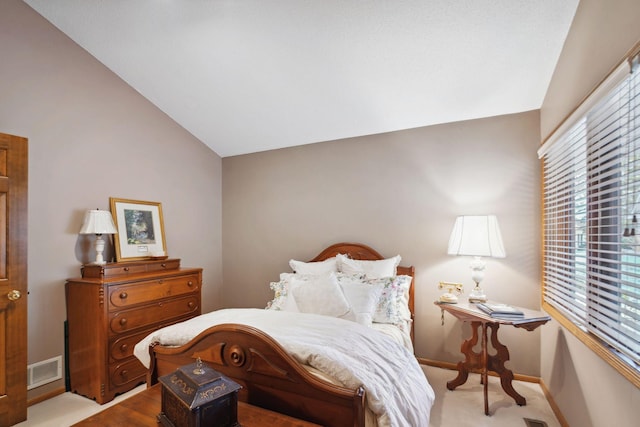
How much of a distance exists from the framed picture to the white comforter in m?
1.33

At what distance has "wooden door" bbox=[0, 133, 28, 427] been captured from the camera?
6.82 ft

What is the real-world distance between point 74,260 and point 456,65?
3.51 metres

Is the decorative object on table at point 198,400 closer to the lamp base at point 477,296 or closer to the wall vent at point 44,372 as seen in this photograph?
the wall vent at point 44,372

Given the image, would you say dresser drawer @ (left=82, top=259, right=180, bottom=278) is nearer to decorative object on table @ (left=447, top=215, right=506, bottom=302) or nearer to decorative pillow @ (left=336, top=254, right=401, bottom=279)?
decorative pillow @ (left=336, top=254, right=401, bottom=279)

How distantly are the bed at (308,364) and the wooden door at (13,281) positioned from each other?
95cm

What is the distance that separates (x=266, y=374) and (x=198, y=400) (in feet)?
1.34

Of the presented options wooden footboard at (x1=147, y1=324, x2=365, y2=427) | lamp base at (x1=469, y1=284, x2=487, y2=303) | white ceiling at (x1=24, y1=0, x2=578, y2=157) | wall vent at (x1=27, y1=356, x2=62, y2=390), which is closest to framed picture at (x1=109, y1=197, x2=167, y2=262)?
wall vent at (x1=27, y1=356, x2=62, y2=390)

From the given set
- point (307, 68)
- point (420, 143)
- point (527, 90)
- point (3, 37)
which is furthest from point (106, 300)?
point (527, 90)

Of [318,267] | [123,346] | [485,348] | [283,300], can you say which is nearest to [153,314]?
[123,346]

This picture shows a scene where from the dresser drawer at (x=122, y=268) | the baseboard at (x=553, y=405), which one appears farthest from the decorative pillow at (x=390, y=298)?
the dresser drawer at (x=122, y=268)

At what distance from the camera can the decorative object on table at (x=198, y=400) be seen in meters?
1.18

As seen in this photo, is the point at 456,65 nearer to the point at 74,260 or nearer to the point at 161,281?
the point at 161,281

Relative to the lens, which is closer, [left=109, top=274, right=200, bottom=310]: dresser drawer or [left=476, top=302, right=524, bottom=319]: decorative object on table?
[left=476, top=302, right=524, bottom=319]: decorative object on table

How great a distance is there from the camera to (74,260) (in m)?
2.69
